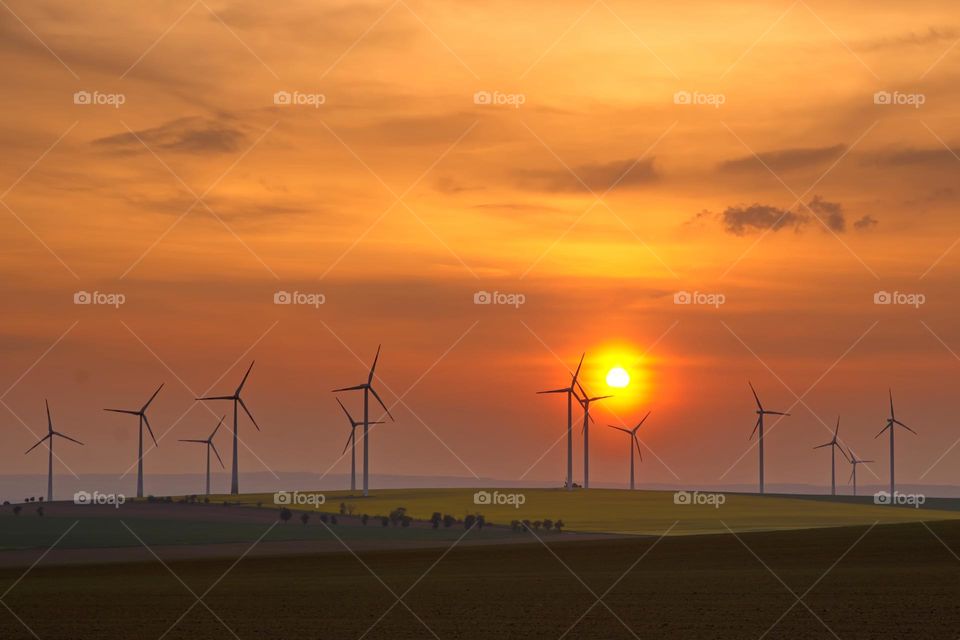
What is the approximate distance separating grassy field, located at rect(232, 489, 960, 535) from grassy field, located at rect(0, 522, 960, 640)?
49029 mm

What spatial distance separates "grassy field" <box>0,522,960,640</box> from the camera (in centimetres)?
3766

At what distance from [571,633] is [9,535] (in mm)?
96637

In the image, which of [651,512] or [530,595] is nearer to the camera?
[530,595]

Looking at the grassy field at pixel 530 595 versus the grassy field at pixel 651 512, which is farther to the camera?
the grassy field at pixel 651 512

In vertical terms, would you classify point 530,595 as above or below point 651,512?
below

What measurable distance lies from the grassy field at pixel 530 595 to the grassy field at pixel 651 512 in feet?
161

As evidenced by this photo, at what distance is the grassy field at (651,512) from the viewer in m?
138

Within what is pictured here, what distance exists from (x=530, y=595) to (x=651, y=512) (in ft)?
386

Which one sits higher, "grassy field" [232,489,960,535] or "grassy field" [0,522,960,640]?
"grassy field" [232,489,960,535]

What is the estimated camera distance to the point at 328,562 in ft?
265

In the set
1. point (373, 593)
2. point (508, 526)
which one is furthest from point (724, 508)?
point (373, 593)

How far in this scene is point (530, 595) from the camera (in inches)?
1945

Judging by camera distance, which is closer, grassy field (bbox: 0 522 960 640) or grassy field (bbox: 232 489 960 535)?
grassy field (bbox: 0 522 960 640)

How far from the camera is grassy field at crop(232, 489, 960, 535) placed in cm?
13788
